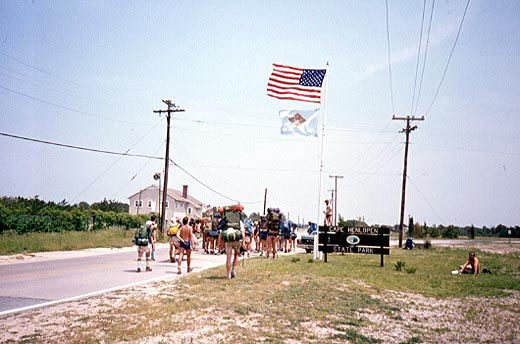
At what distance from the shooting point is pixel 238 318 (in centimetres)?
721

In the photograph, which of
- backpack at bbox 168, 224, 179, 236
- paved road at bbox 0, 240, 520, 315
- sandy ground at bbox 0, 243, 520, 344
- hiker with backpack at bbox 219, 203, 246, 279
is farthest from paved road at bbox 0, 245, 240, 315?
hiker with backpack at bbox 219, 203, 246, 279

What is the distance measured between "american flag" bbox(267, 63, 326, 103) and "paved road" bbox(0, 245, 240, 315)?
24.4 feet

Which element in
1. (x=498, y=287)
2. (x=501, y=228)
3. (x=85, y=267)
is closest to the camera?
(x=498, y=287)

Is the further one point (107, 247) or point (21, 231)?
point (21, 231)

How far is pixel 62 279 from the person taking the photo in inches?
485

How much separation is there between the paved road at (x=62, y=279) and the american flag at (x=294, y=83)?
7.45 meters

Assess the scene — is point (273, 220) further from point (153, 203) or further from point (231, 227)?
point (153, 203)

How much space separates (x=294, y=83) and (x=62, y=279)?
1151cm

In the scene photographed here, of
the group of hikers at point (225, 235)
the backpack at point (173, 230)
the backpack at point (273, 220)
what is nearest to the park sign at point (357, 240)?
the backpack at point (273, 220)

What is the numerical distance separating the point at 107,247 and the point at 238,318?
21630mm

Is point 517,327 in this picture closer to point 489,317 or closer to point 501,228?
point 489,317

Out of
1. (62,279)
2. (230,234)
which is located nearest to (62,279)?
(62,279)

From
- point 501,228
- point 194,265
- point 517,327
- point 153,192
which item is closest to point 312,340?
point 517,327

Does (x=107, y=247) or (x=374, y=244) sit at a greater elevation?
(x=374, y=244)
